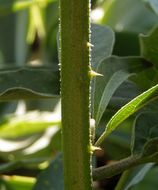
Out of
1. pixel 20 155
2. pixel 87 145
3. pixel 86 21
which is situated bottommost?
pixel 20 155

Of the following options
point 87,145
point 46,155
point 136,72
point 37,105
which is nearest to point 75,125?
point 87,145

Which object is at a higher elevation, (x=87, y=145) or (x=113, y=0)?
(x=113, y=0)

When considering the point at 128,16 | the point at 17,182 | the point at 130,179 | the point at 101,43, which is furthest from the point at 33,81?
the point at 128,16

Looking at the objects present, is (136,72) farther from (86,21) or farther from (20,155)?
(20,155)

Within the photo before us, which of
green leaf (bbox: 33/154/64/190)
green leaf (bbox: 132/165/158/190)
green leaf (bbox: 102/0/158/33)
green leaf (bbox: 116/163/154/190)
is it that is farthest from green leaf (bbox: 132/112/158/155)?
green leaf (bbox: 102/0/158/33)

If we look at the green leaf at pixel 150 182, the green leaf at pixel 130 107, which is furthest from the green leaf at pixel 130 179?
the green leaf at pixel 150 182

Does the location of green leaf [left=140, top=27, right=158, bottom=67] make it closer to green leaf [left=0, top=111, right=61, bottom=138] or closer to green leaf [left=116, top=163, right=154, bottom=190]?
green leaf [left=116, top=163, right=154, bottom=190]
